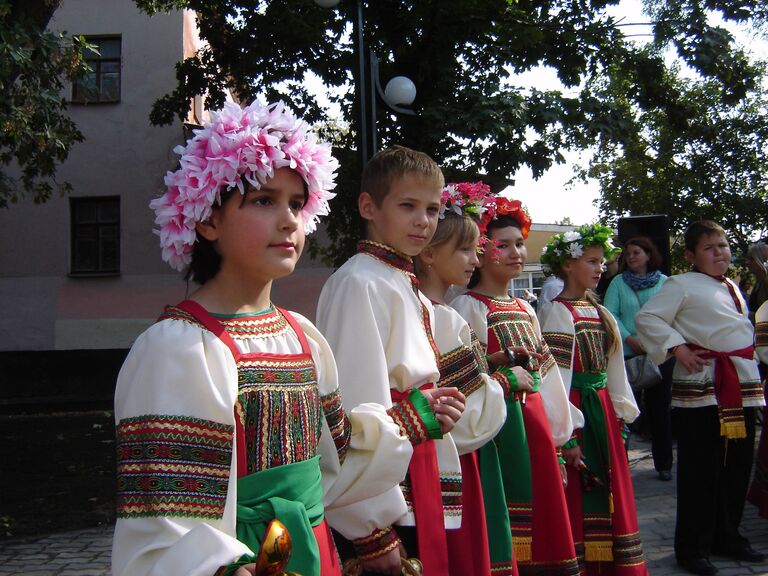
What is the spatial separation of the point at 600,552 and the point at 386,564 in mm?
2455

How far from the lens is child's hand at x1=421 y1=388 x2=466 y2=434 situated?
2588 millimetres

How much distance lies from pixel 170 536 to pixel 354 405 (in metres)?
1.01

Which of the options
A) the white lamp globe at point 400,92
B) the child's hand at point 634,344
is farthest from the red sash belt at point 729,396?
the white lamp globe at point 400,92

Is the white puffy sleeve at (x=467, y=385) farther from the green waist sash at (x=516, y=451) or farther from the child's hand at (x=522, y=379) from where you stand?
the green waist sash at (x=516, y=451)

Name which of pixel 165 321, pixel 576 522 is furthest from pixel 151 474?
pixel 576 522

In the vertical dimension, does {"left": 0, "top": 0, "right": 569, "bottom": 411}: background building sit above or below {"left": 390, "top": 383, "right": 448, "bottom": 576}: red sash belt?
above

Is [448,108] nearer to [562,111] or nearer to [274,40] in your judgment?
[562,111]

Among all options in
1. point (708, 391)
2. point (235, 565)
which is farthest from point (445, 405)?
point (708, 391)

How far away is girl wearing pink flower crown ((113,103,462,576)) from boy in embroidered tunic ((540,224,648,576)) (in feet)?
8.04

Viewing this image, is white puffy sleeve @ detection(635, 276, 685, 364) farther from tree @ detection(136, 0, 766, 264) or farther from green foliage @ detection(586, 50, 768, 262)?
green foliage @ detection(586, 50, 768, 262)

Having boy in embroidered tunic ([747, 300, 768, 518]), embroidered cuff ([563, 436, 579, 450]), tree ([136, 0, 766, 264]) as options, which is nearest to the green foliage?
tree ([136, 0, 766, 264])

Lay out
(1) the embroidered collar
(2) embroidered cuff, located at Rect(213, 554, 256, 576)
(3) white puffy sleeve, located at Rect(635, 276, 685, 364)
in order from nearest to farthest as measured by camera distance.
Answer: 1. (2) embroidered cuff, located at Rect(213, 554, 256, 576)
2. (1) the embroidered collar
3. (3) white puffy sleeve, located at Rect(635, 276, 685, 364)

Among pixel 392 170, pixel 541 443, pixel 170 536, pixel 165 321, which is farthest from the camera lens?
pixel 541 443

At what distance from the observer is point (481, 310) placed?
406 centimetres
